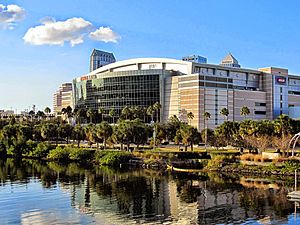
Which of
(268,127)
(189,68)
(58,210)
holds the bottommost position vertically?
(58,210)

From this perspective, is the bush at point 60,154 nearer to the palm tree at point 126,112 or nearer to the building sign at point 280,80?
the palm tree at point 126,112

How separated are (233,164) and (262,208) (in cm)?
3865

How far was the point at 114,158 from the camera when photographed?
10956 centimetres

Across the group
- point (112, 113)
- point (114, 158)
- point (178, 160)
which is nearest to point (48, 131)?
point (114, 158)

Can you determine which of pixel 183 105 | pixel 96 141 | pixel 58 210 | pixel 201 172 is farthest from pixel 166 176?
pixel 183 105

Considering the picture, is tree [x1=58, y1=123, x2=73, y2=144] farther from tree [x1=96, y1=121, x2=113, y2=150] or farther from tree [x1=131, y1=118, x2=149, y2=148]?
tree [x1=131, y1=118, x2=149, y2=148]

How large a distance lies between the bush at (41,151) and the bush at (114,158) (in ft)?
68.5

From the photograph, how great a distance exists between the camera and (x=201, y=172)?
311ft

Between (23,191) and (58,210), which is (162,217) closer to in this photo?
(58,210)

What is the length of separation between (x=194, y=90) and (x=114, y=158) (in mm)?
74112

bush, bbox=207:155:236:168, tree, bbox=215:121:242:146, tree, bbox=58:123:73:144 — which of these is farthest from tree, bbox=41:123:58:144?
bush, bbox=207:155:236:168

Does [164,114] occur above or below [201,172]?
above

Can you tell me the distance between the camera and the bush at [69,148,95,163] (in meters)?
117

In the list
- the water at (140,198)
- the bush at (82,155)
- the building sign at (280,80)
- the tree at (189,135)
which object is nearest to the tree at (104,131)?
the bush at (82,155)
